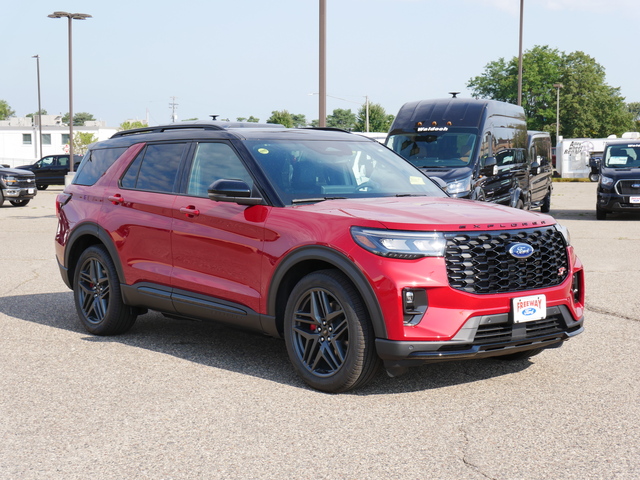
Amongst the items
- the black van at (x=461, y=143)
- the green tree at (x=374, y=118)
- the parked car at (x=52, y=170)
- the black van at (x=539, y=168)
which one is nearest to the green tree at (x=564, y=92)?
the green tree at (x=374, y=118)

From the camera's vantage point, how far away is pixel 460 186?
46.4ft

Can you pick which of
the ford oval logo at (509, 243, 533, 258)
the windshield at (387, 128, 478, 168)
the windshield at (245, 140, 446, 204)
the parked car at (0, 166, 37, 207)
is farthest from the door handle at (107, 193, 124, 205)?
the parked car at (0, 166, 37, 207)

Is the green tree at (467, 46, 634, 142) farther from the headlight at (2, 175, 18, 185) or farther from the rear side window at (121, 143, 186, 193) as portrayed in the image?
the rear side window at (121, 143, 186, 193)

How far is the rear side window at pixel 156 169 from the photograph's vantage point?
6719 mm

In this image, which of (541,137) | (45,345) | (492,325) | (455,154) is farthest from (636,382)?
(541,137)

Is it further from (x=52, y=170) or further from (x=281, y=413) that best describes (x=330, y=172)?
(x=52, y=170)

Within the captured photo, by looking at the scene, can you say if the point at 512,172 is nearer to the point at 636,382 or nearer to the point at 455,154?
the point at 455,154

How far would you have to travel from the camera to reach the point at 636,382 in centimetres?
562

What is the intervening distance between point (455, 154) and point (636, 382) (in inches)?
382

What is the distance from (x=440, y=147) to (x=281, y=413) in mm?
10864

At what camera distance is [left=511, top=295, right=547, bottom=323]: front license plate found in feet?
16.9

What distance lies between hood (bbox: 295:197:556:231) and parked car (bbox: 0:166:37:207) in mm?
23335

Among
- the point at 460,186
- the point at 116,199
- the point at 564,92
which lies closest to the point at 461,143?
the point at 460,186

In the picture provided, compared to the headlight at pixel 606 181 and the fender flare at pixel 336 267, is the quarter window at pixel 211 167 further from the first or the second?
the headlight at pixel 606 181
